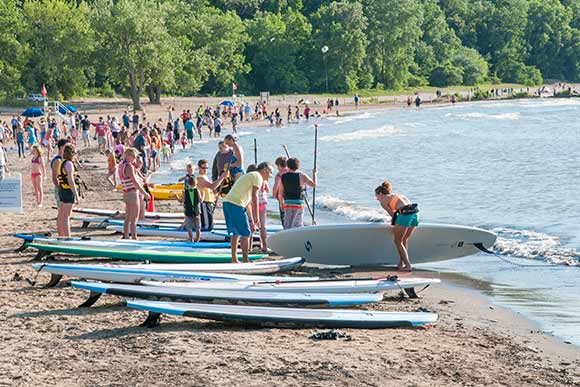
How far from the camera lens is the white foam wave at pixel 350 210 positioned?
2039cm

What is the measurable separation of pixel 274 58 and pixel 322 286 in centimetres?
8414

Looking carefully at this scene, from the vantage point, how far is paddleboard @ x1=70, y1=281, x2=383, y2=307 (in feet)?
32.0

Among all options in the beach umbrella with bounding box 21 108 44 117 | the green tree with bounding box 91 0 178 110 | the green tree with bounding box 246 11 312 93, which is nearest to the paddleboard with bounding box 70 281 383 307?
the beach umbrella with bounding box 21 108 44 117

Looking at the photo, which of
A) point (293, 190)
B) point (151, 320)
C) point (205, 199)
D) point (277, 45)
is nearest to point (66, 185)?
point (205, 199)

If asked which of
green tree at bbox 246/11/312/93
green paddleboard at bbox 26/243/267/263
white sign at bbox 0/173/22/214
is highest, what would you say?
green tree at bbox 246/11/312/93

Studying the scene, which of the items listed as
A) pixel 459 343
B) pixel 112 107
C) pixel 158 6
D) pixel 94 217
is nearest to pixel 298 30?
pixel 158 6

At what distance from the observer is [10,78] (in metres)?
63.9

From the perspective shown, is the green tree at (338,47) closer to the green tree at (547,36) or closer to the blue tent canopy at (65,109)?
the blue tent canopy at (65,109)

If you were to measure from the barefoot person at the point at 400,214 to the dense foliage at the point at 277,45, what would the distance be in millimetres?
52854

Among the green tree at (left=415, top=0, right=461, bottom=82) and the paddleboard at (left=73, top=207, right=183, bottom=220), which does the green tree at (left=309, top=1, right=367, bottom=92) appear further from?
the paddleboard at (left=73, top=207, right=183, bottom=220)

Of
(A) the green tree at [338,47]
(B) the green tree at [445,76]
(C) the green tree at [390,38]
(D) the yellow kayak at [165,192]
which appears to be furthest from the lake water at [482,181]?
(B) the green tree at [445,76]

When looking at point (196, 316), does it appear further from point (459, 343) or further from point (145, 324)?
point (459, 343)

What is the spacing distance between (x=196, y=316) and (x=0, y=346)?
1873mm

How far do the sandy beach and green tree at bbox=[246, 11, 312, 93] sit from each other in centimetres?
8237
